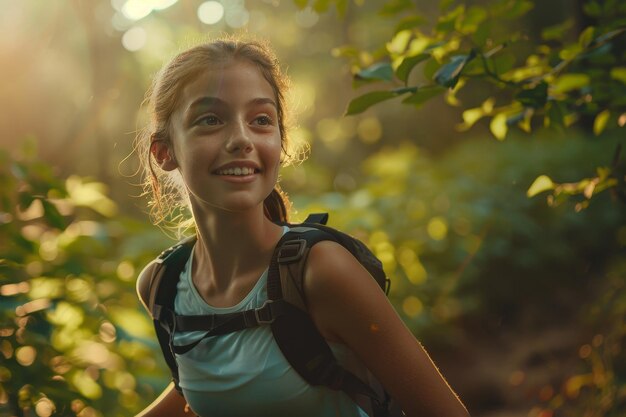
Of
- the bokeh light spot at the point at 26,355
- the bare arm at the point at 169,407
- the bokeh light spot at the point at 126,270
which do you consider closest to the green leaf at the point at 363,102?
the bare arm at the point at 169,407

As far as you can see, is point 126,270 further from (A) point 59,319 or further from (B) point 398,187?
(B) point 398,187

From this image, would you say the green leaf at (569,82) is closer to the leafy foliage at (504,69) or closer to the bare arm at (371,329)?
the leafy foliage at (504,69)

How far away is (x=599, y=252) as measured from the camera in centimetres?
961

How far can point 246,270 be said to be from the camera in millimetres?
2033

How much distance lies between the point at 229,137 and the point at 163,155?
0.35 m

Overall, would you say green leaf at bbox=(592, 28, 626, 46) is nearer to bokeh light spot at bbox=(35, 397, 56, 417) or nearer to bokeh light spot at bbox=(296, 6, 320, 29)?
bokeh light spot at bbox=(35, 397, 56, 417)

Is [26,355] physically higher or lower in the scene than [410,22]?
lower

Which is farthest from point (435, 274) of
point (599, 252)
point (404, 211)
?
point (599, 252)

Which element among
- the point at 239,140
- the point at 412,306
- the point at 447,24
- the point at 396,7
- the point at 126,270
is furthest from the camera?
the point at 412,306

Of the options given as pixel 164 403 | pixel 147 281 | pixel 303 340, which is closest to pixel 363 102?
pixel 303 340

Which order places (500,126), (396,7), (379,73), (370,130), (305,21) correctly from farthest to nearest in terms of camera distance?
(305,21)
(370,130)
(500,126)
(396,7)
(379,73)

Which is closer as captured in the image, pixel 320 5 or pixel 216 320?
pixel 216 320

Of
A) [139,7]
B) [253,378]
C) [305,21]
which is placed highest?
[139,7]

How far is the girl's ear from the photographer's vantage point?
2.15 meters
